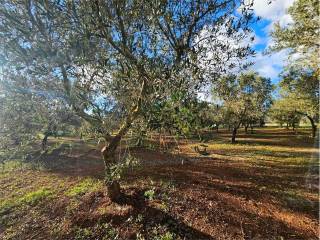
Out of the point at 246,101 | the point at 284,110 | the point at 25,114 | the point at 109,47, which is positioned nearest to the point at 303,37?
the point at 109,47

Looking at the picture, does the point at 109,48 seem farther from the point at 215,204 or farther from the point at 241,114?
the point at 241,114

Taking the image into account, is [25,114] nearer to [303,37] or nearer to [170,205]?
[170,205]

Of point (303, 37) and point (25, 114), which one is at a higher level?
point (303, 37)

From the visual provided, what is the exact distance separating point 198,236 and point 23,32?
5.78 m

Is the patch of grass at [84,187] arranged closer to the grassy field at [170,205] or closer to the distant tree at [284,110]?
the grassy field at [170,205]

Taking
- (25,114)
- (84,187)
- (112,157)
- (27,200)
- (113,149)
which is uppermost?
(25,114)

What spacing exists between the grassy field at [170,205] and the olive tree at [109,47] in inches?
48.0

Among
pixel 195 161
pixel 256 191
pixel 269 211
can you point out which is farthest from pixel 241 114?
pixel 269 211

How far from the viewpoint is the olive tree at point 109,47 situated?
4008 millimetres

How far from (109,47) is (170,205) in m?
4.70

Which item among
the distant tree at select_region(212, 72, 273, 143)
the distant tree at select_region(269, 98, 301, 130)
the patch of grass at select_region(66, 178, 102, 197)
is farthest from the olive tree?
the distant tree at select_region(269, 98, 301, 130)

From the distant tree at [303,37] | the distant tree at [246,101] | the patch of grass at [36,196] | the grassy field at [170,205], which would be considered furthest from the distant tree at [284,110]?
the patch of grass at [36,196]

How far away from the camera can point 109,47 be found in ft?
16.3

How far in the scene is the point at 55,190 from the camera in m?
8.52
